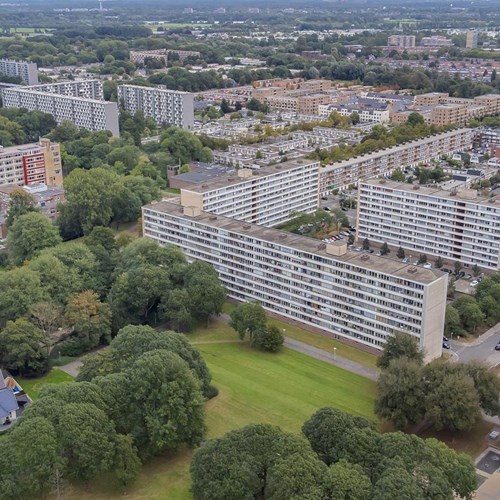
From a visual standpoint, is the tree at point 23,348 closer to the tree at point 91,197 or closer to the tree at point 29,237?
the tree at point 29,237

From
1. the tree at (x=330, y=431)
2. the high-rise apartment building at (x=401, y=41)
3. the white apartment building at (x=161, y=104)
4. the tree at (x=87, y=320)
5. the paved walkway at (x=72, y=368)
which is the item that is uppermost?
the high-rise apartment building at (x=401, y=41)

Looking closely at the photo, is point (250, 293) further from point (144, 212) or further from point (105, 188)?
point (105, 188)

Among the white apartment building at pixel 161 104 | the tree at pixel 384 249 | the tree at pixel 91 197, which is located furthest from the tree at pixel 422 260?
the white apartment building at pixel 161 104

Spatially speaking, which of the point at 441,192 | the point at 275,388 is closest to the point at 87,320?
the point at 275,388

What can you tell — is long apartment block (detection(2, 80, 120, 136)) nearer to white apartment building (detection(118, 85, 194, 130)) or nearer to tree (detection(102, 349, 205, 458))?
white apartment building (detection(118, 85, 194, 130))

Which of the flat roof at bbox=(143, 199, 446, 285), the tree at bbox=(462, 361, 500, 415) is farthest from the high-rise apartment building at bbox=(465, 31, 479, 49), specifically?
the tree at bbox=(462, 361, 500, 415)

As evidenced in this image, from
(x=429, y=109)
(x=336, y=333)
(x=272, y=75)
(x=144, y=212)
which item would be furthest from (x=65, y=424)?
(x=272, y=75)
